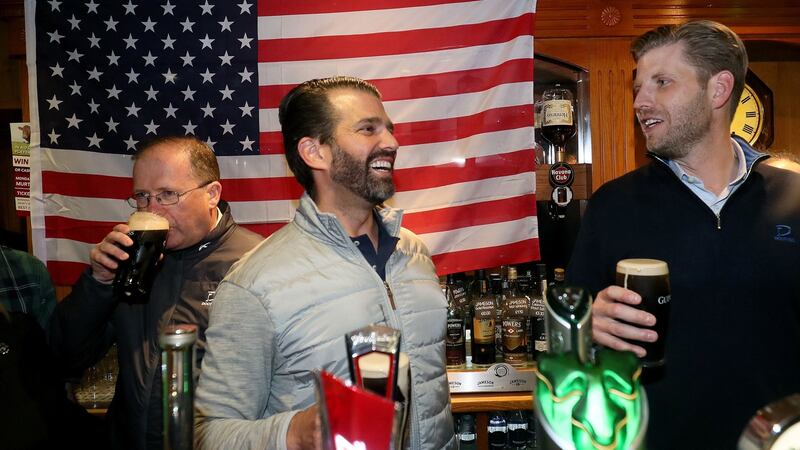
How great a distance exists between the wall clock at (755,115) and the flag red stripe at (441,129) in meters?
1.23

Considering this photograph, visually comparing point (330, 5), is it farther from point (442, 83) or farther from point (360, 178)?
point (360, 178)

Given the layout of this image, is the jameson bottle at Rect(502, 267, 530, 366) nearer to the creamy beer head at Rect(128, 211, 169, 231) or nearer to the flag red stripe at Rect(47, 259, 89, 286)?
the creamy beer head at Rect(128, 211, 169, 231)

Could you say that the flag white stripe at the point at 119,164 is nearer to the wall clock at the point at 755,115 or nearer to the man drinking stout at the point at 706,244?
the man drinking stout at the point at 706,244

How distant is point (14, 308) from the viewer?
2.18 metres

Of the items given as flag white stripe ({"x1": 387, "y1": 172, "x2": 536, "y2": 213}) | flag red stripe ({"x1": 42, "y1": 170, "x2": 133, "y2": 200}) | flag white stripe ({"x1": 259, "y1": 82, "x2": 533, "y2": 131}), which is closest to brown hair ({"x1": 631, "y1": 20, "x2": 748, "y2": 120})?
flag white stripe ({"x1": 259, "y1": 82, "x2": 533, "y2": 131})

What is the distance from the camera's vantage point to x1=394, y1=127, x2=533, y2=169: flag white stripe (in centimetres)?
286

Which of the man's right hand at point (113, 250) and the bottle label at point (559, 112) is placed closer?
the man's right hand at point (113, 250)

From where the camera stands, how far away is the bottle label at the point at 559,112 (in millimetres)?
2918

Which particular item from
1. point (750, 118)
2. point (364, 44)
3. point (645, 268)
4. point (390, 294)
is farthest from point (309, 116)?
point (750, 118)

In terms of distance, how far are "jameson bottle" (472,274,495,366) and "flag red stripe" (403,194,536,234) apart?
39 cm

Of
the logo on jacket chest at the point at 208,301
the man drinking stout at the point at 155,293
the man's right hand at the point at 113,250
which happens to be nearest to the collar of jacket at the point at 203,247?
the man drinking stout at the point at 155,293

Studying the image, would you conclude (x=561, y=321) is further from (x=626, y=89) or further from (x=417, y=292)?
(x=626, y=89)

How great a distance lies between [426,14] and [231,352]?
2.02 m

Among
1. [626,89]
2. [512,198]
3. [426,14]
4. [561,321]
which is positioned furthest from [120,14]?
[561,321]
